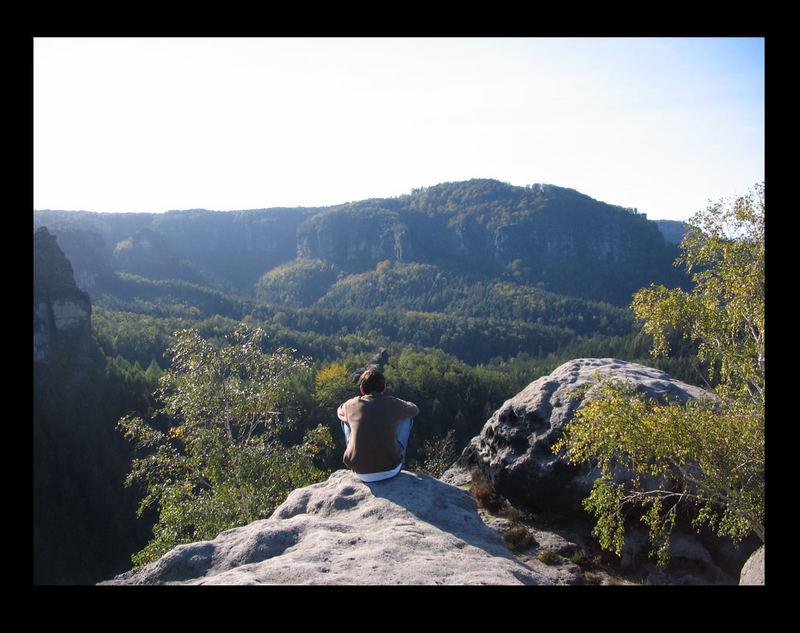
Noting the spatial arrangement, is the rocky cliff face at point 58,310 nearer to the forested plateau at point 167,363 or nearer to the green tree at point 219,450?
the forested plateau at point 167,363

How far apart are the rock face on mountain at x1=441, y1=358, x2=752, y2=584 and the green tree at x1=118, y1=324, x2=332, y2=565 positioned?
13.2 ft

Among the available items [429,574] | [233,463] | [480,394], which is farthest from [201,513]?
[480,394]

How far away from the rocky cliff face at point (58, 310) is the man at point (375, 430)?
63794 millimetres

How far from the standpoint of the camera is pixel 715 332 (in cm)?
874

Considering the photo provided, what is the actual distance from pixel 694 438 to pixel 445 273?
19444 centimetres

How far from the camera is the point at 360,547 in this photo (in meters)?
6.05

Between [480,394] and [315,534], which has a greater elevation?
[315,534]

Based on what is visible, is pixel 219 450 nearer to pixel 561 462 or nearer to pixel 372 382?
pixel 372 382

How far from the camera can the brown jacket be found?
7543 mm

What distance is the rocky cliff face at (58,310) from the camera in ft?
194

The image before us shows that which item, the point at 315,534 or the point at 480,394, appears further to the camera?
the point at 480,394
